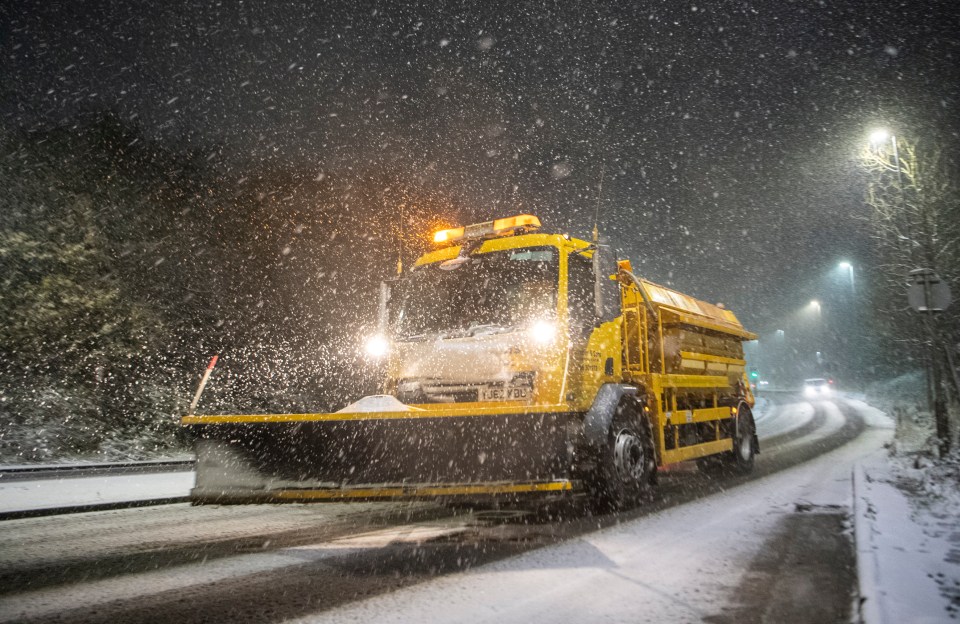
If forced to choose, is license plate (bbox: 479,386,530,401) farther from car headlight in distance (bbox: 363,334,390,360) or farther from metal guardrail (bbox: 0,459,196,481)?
metal guardrail (bbox: 0,459,196,481)

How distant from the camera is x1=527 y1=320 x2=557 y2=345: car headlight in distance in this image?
6.12m

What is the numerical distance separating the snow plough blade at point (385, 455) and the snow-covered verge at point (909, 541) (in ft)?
7.75

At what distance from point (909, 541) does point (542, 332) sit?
11.4 ft

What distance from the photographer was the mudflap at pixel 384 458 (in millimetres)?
5262

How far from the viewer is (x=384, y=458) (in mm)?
5445

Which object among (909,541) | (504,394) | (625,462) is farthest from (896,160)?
(504,394)

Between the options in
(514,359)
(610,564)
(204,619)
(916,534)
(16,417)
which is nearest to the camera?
(204,619)

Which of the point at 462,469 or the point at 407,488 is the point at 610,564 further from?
the point at 407,488

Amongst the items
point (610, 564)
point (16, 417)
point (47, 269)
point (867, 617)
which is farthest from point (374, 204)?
point (867, 617)

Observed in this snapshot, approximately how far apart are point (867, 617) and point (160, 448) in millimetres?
15850

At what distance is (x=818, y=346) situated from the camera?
69.7 meters

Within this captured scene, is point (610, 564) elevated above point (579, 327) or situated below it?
below

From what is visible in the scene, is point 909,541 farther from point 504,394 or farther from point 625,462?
point 504,394

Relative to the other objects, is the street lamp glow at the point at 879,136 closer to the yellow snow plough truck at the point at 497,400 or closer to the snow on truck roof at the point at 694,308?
the snow on truck roof at the point at 694,308
